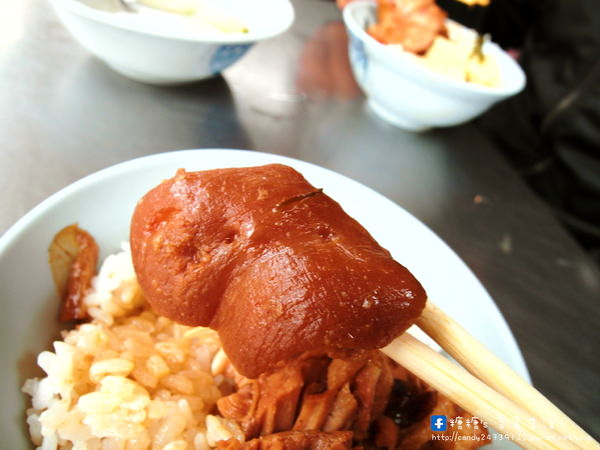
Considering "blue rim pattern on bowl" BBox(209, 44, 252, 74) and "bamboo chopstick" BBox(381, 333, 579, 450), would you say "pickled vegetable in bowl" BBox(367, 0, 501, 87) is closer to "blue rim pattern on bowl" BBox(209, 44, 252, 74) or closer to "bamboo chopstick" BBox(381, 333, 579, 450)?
"blue rim pattern on bowl" BBox(209, 44, 252, 74)

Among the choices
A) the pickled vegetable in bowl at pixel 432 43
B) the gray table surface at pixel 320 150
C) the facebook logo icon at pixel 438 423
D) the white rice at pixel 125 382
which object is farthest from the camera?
the pickled vegetable in bowl at pixel 432 43

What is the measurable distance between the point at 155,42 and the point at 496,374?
1277 mm

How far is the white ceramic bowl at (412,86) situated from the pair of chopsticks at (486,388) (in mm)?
1046

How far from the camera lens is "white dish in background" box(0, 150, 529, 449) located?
714 millimetres

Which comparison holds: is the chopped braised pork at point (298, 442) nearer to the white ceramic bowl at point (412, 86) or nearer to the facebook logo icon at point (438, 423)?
the facebook logo icon at point (438, 423)

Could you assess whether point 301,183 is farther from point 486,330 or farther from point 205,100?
point 205,100

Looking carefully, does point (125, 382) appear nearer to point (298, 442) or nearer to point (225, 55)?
point (298, 442)

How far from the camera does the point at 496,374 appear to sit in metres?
0.67

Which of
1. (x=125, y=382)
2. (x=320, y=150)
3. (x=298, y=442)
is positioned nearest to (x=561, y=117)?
(x=320, y=150)

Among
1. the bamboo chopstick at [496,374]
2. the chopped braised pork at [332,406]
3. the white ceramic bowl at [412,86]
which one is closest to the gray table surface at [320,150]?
the white ceramic bowl at [412,86]

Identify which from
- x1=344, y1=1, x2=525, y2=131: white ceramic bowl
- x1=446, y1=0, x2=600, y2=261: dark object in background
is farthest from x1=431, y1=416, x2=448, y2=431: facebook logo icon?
x1=446, y1=0, x2=600, y2=261: dark object in background

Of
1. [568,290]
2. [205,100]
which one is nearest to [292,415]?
[568,290]

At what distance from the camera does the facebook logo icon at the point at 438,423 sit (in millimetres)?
805

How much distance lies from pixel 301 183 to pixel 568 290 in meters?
1.26
